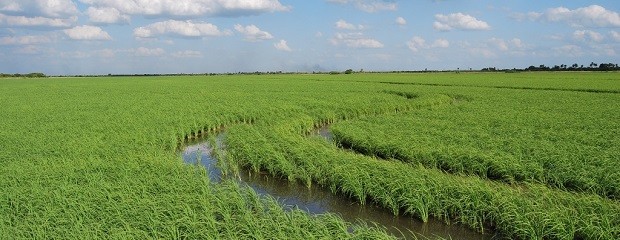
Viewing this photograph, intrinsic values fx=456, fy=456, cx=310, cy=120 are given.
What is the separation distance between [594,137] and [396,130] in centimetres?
552

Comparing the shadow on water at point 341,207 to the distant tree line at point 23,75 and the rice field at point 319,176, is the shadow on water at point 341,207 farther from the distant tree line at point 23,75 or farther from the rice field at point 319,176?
the distant tree line at point 23,75

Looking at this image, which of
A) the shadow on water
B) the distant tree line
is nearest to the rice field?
the shadow on water

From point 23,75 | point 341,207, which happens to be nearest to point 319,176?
point 341,207

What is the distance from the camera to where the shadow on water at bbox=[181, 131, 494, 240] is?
23.3ft

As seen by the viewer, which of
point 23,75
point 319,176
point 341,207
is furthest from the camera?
point 23,75

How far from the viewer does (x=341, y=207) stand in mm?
8406

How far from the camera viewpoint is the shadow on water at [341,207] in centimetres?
710

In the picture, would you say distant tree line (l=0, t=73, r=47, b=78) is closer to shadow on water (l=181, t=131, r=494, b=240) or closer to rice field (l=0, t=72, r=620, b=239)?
rice field (l=0, t=72, r=620, b=239)

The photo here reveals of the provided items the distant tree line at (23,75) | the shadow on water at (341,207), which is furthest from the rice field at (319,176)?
the distant tree line at (23,75)

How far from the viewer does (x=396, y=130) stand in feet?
48.3

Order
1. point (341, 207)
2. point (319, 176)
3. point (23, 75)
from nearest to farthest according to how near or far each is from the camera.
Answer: point (341, 207) < point (319, 176) < point (23, 75)

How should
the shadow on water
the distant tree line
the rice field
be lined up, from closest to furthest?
the rice field → the shadow on water → the distant tree line

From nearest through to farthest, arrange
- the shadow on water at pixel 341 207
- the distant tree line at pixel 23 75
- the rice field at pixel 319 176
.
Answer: the rice field at pixel 319 176 → the shadow on water at pixel 341 207 → the distant tree line at pixel 23 75

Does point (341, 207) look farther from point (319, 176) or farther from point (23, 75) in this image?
point (23, 75)
